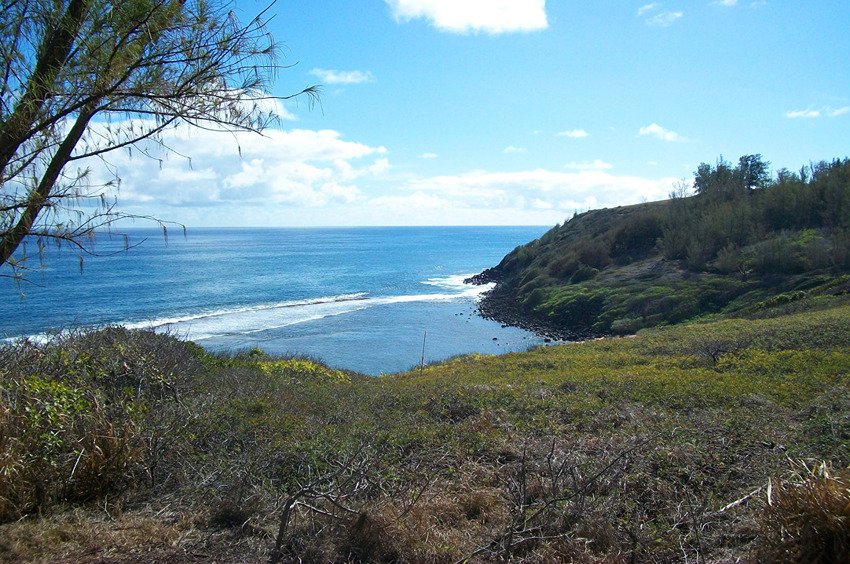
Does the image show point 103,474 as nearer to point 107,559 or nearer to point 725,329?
point 107,559

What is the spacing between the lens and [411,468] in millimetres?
5602

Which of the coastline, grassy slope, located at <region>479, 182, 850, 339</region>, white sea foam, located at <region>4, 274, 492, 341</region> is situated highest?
grassy slope, located at <region>479, 182, 850, 339</region>

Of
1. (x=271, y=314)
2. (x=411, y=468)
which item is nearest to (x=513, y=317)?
(x=271, y=314)

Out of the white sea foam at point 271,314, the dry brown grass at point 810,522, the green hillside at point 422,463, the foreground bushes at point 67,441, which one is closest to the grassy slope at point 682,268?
the white sea foam at point 271,314

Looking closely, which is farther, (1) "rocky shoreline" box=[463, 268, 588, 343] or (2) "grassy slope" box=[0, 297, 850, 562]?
(1) "rocky shoreline" box=[463, 268, 588, 343]

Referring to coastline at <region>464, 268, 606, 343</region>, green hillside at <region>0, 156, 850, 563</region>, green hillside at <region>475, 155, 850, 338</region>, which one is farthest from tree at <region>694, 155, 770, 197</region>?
green hillside at <region>0, 156, 850, 563</region>

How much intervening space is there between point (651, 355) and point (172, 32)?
14631 millimetres

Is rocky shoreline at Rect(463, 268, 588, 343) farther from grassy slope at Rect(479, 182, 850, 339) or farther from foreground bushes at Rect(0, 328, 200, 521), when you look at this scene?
foreground bushes at Rect(0, 328, 200, 521)

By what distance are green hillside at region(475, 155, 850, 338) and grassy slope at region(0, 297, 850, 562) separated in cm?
2478

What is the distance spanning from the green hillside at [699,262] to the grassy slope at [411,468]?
2478cm

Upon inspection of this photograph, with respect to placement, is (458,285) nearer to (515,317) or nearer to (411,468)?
(515,317)

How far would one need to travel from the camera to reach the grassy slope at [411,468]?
3951mm

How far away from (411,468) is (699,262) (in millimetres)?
43694

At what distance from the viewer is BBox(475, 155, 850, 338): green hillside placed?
33.9 m
